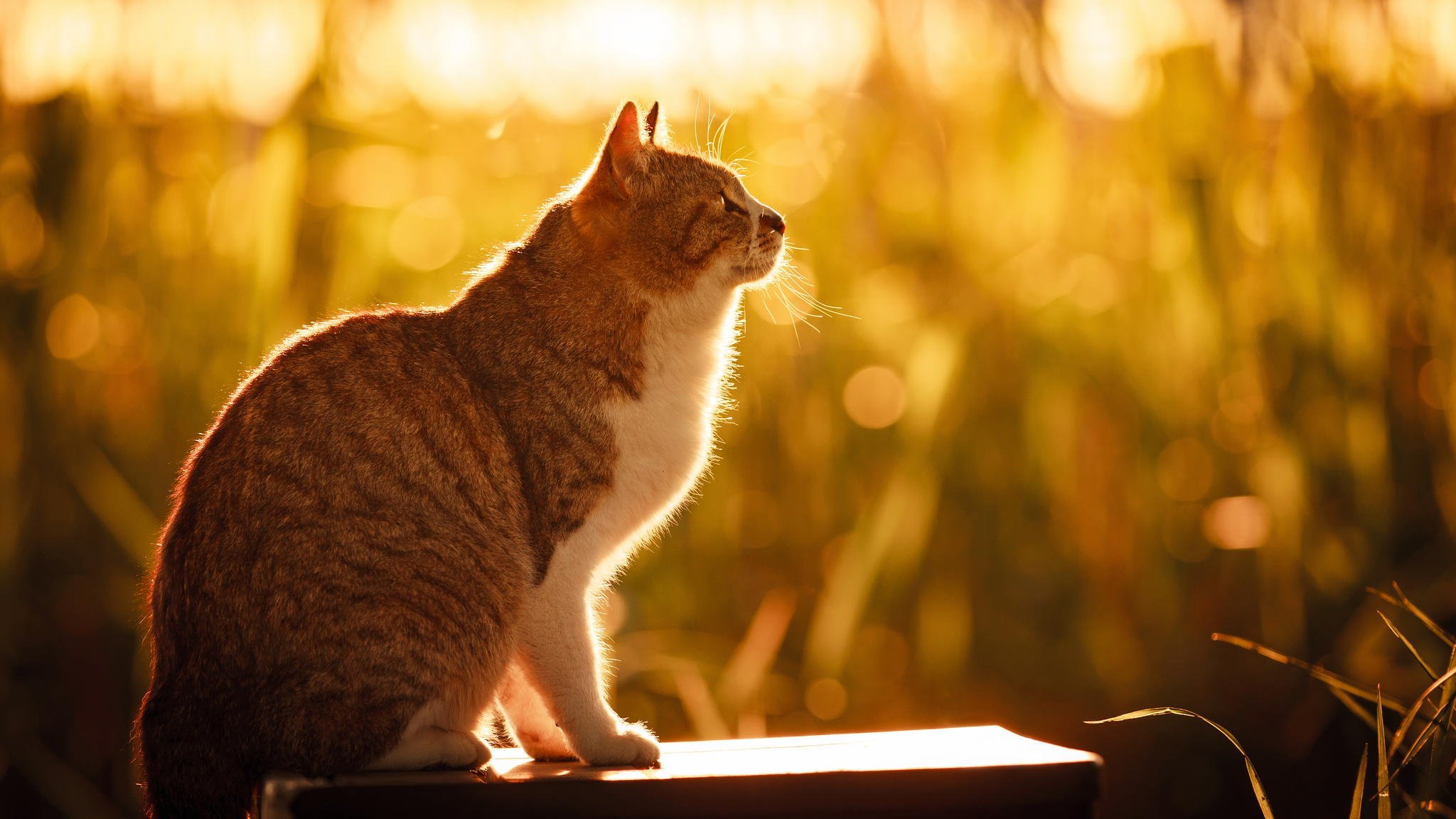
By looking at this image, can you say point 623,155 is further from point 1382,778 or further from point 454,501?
point 1382,778

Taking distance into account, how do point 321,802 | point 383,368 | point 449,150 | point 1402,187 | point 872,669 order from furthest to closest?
point 449,150 → point 1402,187 → point 872,669 → point 383,368 → point 321,802

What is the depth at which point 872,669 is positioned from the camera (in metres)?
1.89

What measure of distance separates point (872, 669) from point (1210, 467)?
0.69m

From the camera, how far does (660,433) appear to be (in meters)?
1.30

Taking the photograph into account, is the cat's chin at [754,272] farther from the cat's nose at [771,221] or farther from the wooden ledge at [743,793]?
the wooden ledge at [743,793]

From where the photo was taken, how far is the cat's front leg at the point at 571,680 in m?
1.16

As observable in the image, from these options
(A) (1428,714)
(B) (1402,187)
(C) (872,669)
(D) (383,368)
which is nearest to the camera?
(D) (383,368)

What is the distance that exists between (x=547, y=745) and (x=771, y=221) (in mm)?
674

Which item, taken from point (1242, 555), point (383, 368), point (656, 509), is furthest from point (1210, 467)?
point (383, 368)

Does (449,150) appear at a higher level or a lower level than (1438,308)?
higher

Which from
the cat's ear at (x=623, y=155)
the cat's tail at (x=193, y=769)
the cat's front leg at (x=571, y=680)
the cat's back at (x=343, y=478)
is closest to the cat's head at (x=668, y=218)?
the cat's ear at (x=623, y=155)

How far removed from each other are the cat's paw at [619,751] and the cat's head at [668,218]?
508 millimetres

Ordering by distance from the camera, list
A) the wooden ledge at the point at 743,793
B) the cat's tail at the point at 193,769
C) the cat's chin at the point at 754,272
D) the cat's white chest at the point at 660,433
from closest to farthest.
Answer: the wooden ledge at the point at 743,793
the cat's tail at the point at 193,769
the cat's white chest at the point at 660,433
the cat's chin at the point at 754,272

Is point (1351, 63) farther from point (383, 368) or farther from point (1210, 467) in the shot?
point (383, 368)
